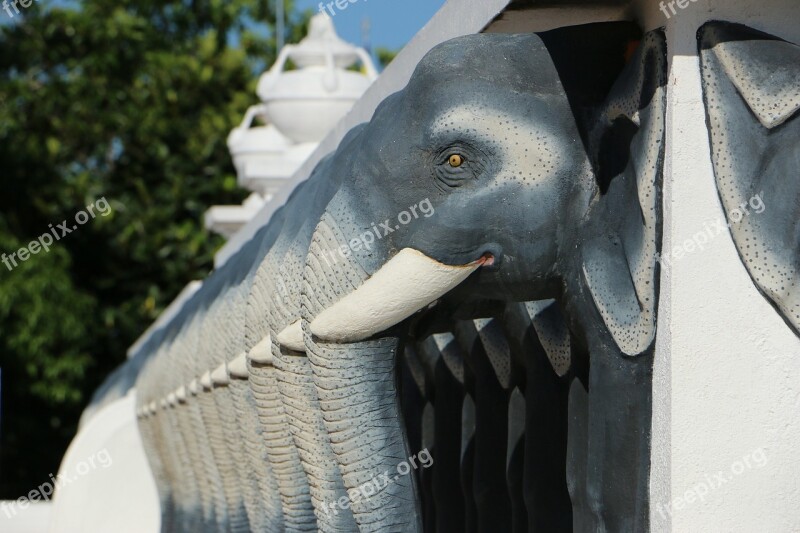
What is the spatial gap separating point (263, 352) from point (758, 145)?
91.4 inches

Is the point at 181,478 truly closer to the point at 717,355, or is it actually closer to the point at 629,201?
the point at 629,201

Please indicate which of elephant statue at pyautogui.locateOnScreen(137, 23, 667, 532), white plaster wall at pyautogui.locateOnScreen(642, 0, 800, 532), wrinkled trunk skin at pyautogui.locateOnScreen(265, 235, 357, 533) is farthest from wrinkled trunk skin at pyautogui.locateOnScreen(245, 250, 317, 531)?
white plaster wall at pyautogui.locateOnScreen(642, 0, 800, 532)

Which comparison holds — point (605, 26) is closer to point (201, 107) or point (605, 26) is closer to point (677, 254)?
point (677, 254)

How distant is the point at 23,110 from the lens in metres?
21.5

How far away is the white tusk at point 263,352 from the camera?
6039mm

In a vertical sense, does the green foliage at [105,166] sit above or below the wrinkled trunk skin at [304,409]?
below

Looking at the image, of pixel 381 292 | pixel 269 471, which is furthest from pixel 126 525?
pixel 381 292

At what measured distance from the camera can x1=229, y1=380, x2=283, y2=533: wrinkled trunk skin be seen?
269 inches

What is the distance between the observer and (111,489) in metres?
13.1

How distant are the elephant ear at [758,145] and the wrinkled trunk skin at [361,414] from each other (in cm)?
106

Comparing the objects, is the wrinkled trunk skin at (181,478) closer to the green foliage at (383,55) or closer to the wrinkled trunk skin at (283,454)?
the wrinkled trunk skin at (283,454)

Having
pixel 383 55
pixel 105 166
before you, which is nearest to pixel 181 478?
pixel 105 166

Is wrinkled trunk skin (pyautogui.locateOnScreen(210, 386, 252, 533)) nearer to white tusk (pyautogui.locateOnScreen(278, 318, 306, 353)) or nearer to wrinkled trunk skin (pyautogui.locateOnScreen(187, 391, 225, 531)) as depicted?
wrinkled trunk skin (pyautogui.locateOnScreen(187, 391, 225, 531))

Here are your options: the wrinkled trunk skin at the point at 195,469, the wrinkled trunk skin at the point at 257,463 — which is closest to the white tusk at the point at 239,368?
the wrinkled trunk skin at the point at 257,463
